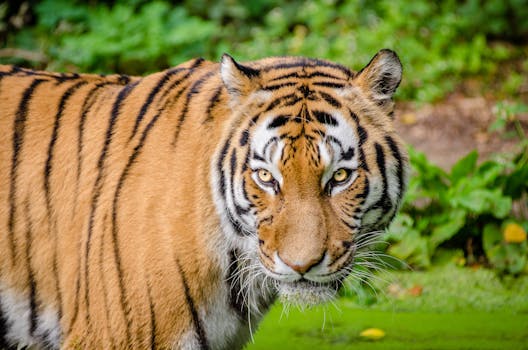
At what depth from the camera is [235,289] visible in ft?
7.63

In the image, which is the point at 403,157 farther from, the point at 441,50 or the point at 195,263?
the point at 441,50

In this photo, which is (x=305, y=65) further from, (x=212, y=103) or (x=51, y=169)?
(x=51, y=169)

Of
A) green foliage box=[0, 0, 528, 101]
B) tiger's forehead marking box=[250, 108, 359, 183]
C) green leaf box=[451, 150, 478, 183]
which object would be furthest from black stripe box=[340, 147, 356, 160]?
green foliage box=[0, 0, 528, 101]

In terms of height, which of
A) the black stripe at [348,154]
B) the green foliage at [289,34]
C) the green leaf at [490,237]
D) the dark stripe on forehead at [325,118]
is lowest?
the green leaf at [490,237]

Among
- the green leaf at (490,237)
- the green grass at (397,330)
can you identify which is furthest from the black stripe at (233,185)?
the green leaf at (490,237)

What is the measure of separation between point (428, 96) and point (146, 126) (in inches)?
171

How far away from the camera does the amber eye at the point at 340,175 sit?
2186 millimetres

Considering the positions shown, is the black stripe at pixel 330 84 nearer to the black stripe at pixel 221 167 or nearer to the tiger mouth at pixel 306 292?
the black stripe at pixel 221 167

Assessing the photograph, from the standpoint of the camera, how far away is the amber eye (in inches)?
86.0

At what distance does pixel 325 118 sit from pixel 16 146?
1.02 metres

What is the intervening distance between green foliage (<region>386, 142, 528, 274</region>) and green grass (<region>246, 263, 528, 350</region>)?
0.39ft

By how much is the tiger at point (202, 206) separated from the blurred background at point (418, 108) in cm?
29

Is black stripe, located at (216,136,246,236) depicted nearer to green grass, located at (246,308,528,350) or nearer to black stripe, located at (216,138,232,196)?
black stripe, located at (216,138,232,196)

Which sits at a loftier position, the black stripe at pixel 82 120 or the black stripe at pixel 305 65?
the black stripe at pixel 305 65
